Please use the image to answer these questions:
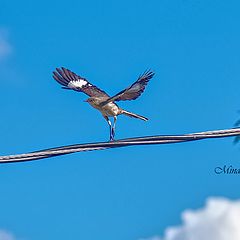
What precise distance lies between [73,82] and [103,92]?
47 cm

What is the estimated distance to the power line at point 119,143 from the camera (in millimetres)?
6648

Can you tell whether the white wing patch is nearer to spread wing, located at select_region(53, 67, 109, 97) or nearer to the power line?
spread wing, located at select_region(53, 67, 109, 97)

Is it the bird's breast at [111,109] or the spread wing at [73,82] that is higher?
the spread wing at [73,82]

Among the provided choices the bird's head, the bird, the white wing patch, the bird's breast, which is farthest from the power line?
the white wing patch

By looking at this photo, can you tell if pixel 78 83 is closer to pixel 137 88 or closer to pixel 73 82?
pixel 73 82

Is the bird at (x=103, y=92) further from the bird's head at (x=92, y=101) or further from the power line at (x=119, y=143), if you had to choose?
the power line at (x=119, y=143)

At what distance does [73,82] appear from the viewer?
11.0m

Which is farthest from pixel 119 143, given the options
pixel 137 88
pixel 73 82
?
pixel 73 82

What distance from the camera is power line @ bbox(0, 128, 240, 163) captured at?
665 cm

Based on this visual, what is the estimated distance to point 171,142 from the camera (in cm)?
677

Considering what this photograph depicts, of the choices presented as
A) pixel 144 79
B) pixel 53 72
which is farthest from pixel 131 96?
pixel 53 72

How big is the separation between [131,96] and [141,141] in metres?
2.43

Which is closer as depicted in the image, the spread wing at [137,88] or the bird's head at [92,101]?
the spread wing at [137,88]

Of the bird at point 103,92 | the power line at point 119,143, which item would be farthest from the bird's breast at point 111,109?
the power line at point 119,143
